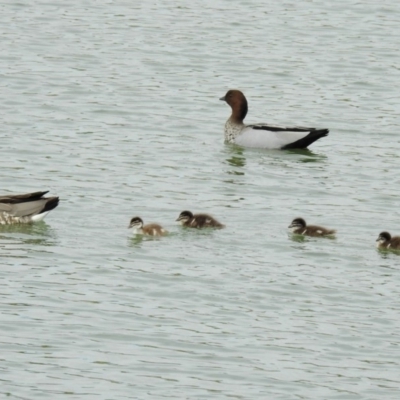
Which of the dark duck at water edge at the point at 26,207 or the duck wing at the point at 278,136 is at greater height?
the duck wing at the point at 278,136

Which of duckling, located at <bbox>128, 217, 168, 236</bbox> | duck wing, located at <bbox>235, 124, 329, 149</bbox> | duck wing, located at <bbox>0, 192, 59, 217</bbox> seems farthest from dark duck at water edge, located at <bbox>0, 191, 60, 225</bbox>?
duck wing, located at <bbox>235, 124, 329, 149</bbox>

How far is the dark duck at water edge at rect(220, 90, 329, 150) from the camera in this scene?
23.8m

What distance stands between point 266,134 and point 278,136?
25cm

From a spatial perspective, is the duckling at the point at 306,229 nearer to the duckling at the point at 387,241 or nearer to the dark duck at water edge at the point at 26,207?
the duckling at the point at 387,241

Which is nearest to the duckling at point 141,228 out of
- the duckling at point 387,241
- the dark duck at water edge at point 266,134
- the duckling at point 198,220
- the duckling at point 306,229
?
the duckling at point 198,220

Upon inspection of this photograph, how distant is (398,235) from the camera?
57.7ft

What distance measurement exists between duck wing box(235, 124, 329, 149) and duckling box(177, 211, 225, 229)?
609 cm

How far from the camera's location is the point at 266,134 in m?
24.1

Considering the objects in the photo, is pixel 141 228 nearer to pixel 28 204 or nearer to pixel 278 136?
pixel 28 204

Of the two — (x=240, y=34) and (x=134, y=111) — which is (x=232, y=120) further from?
(x=240, y=34)

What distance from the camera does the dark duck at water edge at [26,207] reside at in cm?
1805

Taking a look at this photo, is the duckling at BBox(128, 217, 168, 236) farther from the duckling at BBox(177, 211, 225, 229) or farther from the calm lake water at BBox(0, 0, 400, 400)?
the duckling at BBox(177, 211, 225, 229)

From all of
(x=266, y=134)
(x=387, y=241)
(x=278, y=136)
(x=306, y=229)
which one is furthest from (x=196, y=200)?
(x=266, y=134)

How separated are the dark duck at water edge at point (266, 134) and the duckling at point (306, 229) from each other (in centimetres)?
612
